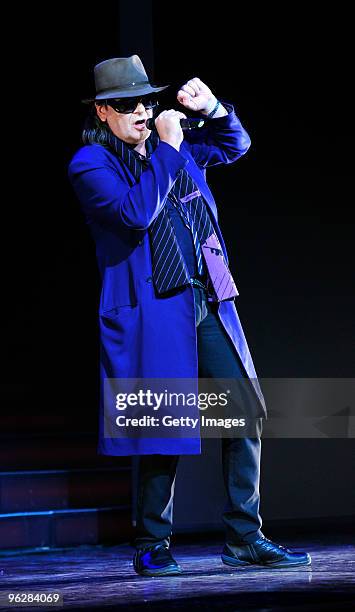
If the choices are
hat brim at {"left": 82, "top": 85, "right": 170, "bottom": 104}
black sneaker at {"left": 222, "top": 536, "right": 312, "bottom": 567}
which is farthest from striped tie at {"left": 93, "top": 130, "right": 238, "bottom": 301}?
black sneaker at {"left": 222, "top": 536, "right": 312, "bottom": 567}

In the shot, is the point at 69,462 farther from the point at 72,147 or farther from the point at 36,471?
the point at 72,147

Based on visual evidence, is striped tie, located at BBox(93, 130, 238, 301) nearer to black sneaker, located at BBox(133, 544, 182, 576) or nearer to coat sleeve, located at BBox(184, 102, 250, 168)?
coat sleeve, located at BBox(184, 102, 250, 168)

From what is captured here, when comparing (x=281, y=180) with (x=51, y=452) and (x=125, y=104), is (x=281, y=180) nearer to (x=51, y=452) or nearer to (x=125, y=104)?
(x=51, y=452)

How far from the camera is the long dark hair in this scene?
282 cm


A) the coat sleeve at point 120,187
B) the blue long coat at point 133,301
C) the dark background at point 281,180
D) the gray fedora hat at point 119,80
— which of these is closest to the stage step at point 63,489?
the dark background at point 281,180

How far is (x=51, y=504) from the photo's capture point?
3729 millimetres

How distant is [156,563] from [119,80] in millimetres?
1274

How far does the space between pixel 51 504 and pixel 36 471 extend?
5.1 inches

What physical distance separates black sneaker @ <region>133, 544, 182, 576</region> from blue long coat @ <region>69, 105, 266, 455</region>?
0.26 meters

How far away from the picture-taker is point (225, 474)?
108 inches

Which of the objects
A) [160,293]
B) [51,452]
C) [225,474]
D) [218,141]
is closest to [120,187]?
[160,293]

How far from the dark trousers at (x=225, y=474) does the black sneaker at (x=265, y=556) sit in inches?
0.9

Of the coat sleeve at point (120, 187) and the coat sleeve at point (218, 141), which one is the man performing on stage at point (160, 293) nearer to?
the coat sleeve at point (120, 187)

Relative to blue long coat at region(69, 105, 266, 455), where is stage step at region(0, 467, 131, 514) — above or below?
below
